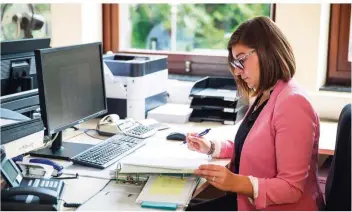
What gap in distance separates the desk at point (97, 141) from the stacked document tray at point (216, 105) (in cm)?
5

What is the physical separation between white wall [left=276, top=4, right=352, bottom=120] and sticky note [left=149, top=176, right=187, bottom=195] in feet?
4.56

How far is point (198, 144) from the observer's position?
2.09 meters

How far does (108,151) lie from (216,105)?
87 cm

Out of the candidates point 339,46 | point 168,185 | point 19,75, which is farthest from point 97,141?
point 339,46

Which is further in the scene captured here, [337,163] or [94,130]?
[94,130]

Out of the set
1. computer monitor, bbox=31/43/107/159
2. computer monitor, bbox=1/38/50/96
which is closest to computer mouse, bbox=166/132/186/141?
computer monitor, bbox=31/43/107/159

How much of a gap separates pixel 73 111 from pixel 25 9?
1348 mm

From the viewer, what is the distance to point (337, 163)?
5.70 feet

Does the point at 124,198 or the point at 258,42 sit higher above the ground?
the point at 258,42

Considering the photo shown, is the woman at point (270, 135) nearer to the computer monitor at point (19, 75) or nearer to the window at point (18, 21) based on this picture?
the computer monitor at point (19, 75)

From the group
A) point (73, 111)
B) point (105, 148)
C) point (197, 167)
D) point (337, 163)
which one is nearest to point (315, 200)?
point (337, 163)

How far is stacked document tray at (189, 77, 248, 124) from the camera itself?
2.73 metres

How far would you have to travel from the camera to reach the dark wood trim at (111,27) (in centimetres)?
355

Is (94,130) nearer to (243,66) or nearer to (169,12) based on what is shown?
(243,66)
